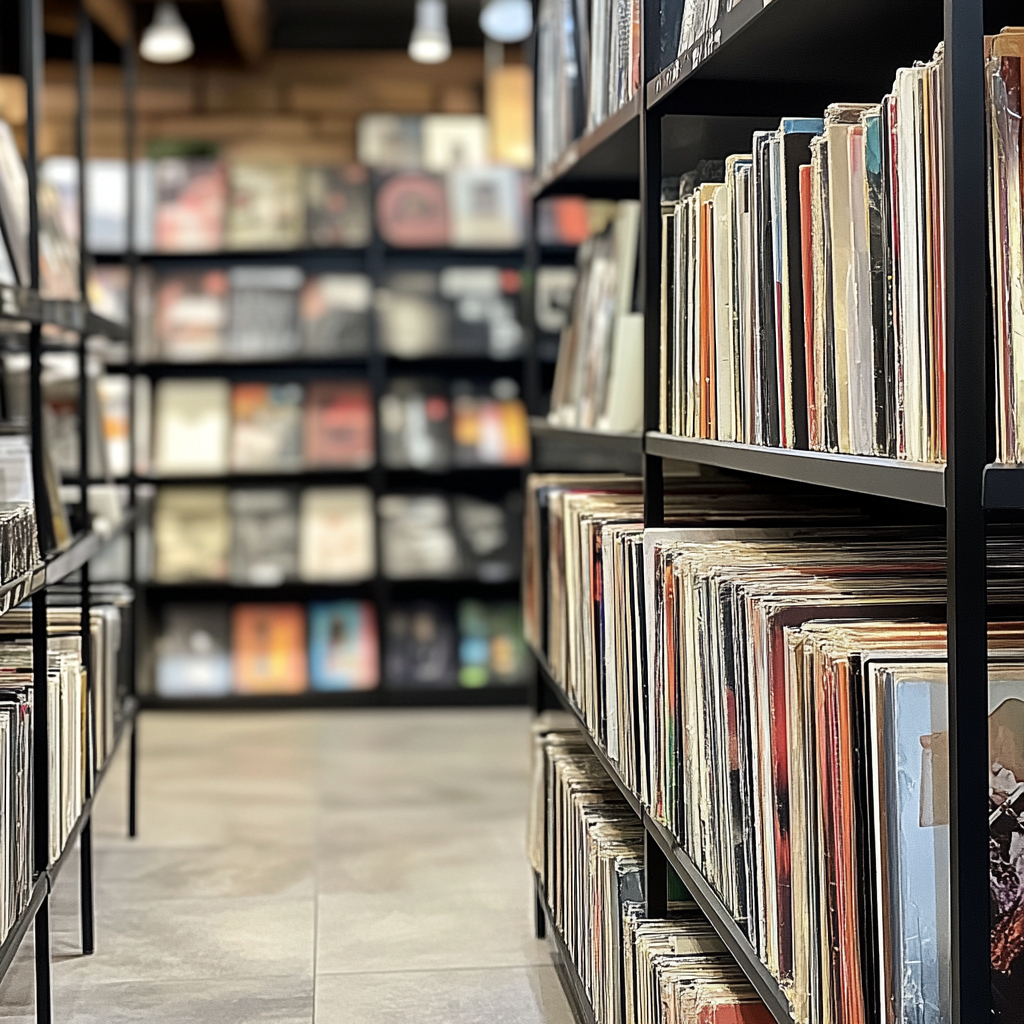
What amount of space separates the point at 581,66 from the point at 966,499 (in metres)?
1.71

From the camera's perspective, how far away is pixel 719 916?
137 cm

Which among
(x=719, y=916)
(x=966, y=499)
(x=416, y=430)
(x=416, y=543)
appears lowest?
(x=719, y=916)

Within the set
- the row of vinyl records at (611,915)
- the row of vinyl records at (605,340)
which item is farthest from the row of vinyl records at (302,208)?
the row of vinyl records at (611,915)

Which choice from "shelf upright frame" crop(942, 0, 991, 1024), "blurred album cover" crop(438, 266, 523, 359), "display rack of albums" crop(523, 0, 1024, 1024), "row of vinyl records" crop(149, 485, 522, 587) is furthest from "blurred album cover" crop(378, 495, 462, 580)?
"shelf upright frame" crop(942, 0, 991, 1024)

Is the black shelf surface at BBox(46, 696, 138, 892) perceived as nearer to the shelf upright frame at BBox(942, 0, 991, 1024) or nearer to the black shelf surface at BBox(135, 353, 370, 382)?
the shelf upright frame at BBox(942, 0, 991, 1024)

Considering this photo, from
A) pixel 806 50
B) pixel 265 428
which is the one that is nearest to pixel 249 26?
pixel 265 428

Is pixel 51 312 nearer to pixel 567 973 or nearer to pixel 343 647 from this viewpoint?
pixel 567 973

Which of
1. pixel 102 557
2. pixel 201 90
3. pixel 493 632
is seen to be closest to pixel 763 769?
pixel 493 632

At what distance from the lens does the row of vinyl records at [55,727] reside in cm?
186

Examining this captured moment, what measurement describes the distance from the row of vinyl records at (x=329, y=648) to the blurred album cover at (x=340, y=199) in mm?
1347

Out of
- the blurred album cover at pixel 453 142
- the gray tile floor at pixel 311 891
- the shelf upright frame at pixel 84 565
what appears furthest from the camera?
the blurred album cover at pixel 453 142

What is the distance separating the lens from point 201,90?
6.04 meters

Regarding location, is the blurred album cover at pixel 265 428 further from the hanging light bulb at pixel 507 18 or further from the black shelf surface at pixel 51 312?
the black shelf surface at pixel 51 312

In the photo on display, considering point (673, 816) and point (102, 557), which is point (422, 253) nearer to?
point (102, 557)
